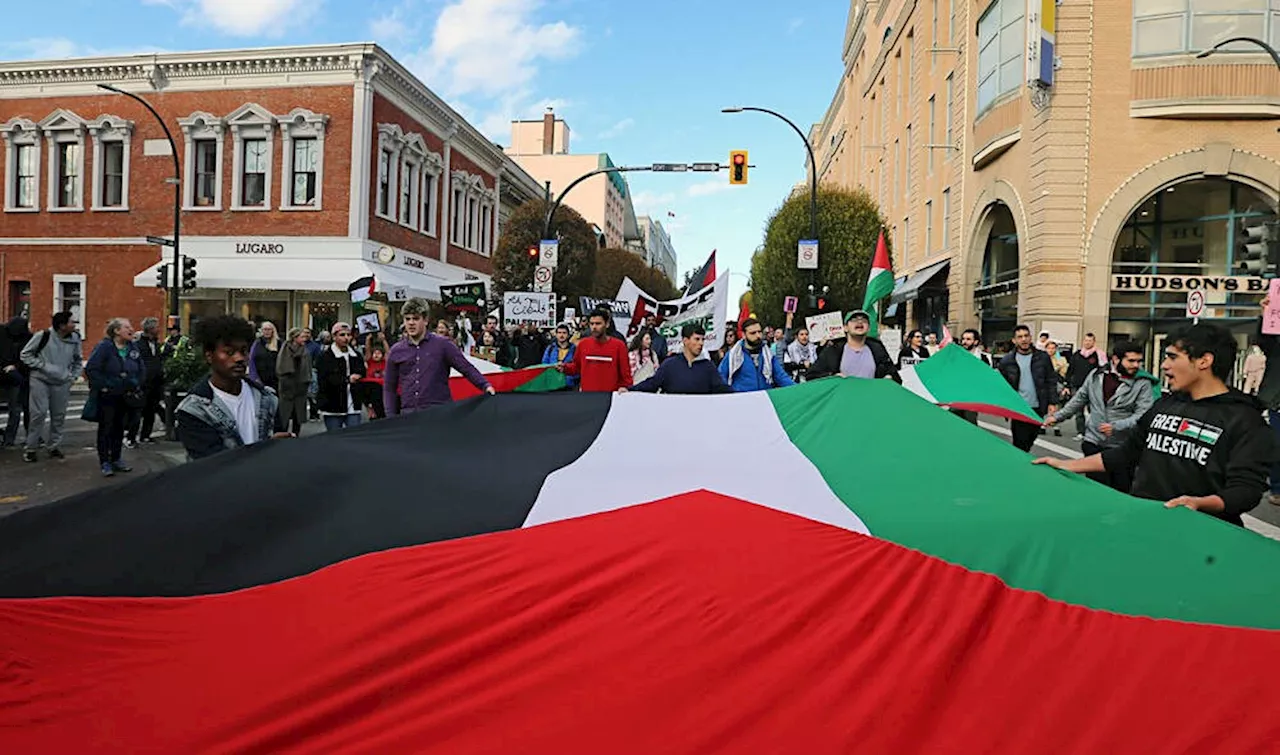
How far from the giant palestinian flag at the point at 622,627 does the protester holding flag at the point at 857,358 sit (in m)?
5.13

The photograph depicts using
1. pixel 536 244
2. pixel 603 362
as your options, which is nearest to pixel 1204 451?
pixel 603 362

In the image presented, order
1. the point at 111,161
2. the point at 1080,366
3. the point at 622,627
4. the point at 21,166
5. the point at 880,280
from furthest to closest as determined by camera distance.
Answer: the point at 21,166, the point at 111,161, the point at 1080,366, the point at 880,280, the point at 622,627

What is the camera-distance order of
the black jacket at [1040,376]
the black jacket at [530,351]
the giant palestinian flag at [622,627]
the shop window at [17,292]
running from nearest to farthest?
the giant palestinian flag at [622,627] < the black jacket at [1040,376] < the black jacket at [530,351] < the shop window at [17,292]

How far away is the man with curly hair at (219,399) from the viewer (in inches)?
170

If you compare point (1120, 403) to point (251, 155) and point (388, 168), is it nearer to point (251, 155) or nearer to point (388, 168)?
point (388, 168)

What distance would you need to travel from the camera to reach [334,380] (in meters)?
12.0

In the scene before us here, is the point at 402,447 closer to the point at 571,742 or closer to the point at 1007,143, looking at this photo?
the point at 571,742

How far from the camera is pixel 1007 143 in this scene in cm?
2631

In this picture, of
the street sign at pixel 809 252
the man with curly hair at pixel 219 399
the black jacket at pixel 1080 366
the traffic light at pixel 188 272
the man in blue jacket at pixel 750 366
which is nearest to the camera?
the man with curly hair at pixel 219 399

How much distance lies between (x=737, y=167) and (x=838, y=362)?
17.8 metres

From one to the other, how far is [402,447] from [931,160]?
36107 mm

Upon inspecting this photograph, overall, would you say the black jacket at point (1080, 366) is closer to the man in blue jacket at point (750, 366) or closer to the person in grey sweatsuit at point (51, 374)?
the man in blue jacket at point (750, 366)

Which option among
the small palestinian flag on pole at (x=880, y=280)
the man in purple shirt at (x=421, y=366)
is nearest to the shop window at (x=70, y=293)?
the small palestinian flag on pole at (x=880, y=280)

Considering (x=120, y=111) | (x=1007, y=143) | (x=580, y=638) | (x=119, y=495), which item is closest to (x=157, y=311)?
(x=120, y=111)
